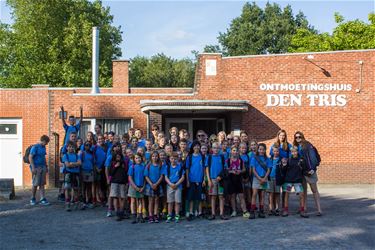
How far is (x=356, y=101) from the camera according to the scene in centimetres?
1945

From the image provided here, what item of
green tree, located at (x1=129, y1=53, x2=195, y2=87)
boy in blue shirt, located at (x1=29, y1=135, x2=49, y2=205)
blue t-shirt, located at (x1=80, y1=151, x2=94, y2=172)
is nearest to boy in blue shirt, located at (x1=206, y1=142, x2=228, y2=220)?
blue t-shirt, located at (x1=80, y1=151, x2=94, y2=172)

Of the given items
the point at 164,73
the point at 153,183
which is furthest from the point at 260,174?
the point at 164,73

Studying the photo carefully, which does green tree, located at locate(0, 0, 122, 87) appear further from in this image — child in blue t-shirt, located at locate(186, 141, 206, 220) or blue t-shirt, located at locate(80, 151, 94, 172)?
child in blue t-shirt, located at locate(186, 141, 206, 220)

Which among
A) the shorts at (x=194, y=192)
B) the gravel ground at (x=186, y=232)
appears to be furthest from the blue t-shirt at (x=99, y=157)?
the shorts at (x=194, y=192)

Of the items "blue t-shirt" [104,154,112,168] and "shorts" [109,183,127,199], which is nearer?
"shorts" [109,183,127,199]

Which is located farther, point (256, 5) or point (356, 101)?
point (256, 5)

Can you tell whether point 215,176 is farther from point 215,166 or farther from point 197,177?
point 197,177

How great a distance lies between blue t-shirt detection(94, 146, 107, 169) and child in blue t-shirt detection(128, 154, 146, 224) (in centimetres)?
141

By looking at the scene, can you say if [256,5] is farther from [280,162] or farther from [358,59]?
[280,162]

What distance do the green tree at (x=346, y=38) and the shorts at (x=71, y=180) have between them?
30467mm

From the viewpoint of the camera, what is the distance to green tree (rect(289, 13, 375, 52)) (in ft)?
128

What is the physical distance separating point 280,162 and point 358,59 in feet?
31.6

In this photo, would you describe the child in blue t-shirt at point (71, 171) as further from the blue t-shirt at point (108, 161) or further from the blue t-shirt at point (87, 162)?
the blue t-shirt at point (108, 161)

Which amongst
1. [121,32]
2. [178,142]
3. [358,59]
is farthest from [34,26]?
[178,142]
